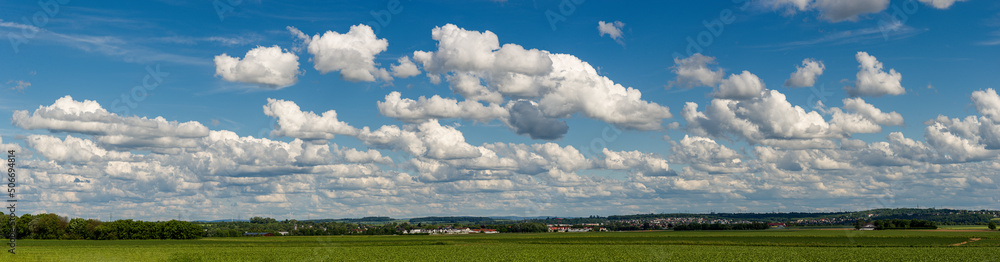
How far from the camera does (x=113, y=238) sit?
168 metres

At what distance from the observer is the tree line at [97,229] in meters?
168

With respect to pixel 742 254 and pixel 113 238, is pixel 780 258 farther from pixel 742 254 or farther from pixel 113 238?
pixel 113 238

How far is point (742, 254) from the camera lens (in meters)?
84.9

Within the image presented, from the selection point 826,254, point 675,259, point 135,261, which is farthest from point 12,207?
point 826,254

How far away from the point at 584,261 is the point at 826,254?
3290cm

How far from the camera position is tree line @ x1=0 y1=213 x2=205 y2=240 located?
550 ft

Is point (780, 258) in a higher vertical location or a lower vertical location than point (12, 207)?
lower

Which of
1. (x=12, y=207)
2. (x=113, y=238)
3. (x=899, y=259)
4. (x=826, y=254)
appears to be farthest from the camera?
(x=113, y=238)

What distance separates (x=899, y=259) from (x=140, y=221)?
16781 cm

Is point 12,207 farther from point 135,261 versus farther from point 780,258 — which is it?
point 780,258

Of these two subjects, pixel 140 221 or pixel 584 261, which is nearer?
pixel 584 261

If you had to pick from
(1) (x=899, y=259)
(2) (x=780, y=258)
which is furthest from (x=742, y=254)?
(1) (x=899, y=259)

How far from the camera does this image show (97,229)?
552ft

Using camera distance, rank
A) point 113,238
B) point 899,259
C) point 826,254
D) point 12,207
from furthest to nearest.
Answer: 1. point 113,238
2. point 826,254
3. point 899,259
4. point 12,207
